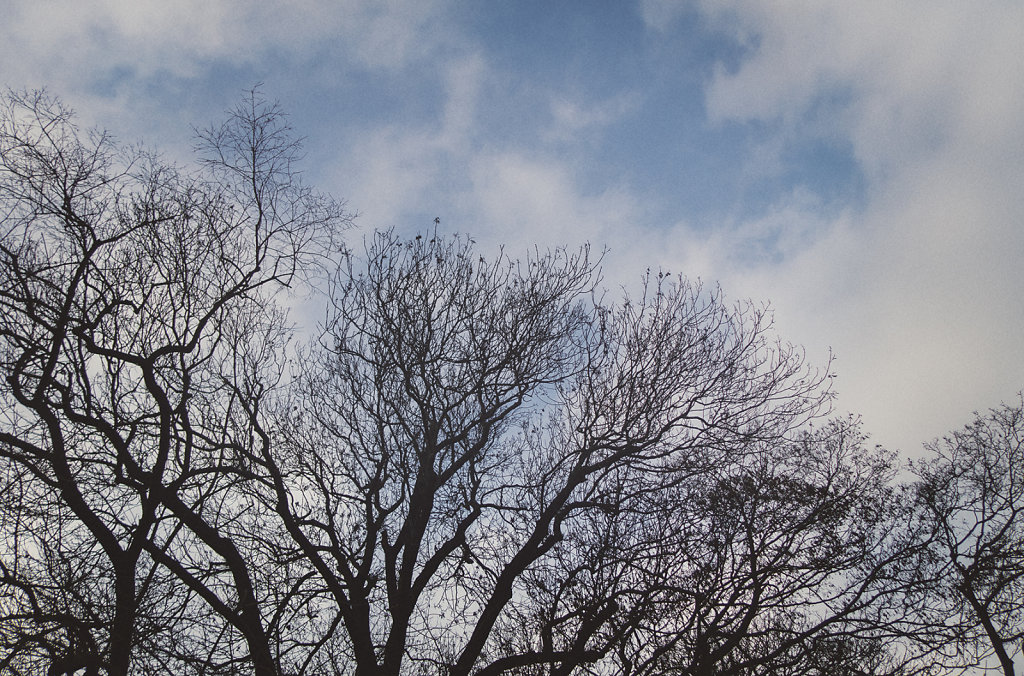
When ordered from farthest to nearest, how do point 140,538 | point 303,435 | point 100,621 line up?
1. point 303,435
2. point 140,538
3. point 100,621

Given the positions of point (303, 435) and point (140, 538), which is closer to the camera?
point (140, 538)

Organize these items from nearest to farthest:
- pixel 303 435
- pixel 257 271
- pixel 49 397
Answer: pixel 49 397 < pixel 257 271 < pixel 303 435

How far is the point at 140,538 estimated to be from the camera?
677 cm

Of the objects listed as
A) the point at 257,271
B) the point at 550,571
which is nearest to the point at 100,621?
→ the point at 257,271

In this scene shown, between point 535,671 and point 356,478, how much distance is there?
4291mm

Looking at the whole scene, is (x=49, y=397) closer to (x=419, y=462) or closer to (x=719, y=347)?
(x=419, y=462)

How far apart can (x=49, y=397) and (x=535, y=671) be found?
8053 mm

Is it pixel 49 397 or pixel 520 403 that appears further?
pixel 520 403

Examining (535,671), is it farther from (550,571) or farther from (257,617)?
(257,617)

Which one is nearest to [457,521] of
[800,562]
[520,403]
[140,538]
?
[520,403]

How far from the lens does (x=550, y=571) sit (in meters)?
10.0

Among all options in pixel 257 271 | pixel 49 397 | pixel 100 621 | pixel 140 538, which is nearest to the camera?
pixel 100 621

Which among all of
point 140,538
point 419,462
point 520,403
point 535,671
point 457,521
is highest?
point 520,403

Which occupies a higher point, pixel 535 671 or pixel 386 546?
pixel 386 546
